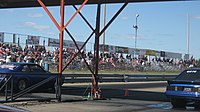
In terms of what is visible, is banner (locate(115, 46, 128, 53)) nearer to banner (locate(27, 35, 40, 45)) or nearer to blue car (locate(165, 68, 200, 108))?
banner (locate(27, 35, 40, 45))

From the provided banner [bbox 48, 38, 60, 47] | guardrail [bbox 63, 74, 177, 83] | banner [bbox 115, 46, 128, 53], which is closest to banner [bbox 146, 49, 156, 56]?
banner [bbox 115, 46, 128, 53]

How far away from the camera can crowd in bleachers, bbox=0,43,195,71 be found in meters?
30.1

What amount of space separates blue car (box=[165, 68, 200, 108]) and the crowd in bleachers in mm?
8543

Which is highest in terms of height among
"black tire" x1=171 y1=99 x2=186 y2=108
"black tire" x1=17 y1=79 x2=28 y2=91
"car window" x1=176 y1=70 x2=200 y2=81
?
"car window" x1=176 y1=70 x2=200 y2=81

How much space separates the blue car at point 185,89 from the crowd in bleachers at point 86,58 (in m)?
8.54

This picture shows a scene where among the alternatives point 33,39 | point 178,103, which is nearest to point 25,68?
point 178,103

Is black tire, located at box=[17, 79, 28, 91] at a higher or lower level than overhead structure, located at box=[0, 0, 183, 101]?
lower

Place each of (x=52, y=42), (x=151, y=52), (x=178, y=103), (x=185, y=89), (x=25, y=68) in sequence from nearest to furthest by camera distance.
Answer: (x=185, y=89) → (x=178, y=103) → (x=25, y=68) → (x=52, y=42) → (x=151, y=52)

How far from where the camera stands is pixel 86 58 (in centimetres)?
3734

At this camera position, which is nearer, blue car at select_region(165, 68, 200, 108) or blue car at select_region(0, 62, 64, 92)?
blue car at select_region(165, 68, 200, 108)

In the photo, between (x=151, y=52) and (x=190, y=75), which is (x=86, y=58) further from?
(x=190, y=75)

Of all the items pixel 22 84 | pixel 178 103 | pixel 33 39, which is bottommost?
pixel 178 103

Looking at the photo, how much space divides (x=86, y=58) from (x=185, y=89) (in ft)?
79.0

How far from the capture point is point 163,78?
39.8m
